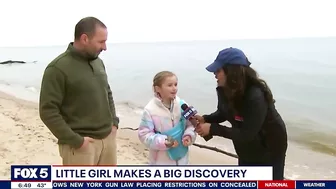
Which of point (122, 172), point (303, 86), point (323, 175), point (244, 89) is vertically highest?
point (303, 86)

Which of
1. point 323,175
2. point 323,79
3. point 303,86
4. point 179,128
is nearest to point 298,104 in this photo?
point 303,86

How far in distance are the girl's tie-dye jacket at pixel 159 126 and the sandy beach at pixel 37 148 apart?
2.57m

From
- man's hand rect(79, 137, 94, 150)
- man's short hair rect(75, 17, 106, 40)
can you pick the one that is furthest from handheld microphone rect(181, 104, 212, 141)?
man's short hair rect(75, 17, 106, 40)

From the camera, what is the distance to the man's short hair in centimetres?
299

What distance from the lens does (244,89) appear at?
264 centimetres

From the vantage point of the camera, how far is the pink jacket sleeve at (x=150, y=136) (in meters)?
3.24

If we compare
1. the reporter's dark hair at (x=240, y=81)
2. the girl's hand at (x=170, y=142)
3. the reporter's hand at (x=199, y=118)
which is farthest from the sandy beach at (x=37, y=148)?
the reporter's dark hair at (x=240, y=81)

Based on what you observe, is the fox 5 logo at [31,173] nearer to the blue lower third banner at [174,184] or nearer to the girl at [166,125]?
the blue lower third banner at [174,184]

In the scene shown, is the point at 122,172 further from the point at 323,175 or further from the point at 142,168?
the point at 323,175

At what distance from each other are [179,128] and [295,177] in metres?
4.12

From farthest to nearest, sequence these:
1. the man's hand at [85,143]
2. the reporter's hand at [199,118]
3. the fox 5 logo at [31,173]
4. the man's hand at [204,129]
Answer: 1. the fox 5 logo at [31,173]
2. the reporter's hand at [199,118]
3. the man's hand at [85,143]
4. the man's hand at [204,129]

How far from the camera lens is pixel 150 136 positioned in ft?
10.7

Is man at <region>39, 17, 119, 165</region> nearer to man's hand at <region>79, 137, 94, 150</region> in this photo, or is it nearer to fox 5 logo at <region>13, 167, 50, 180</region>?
man's hand at <region>79, 137, 94, 150</region>

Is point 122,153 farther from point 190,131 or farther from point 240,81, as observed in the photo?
point 240,81
